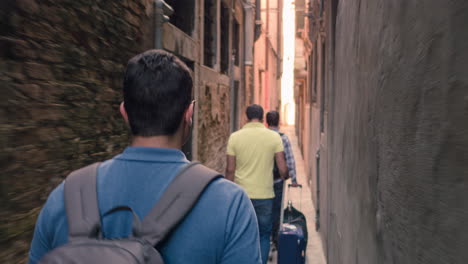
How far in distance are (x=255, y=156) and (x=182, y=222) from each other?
331 cm

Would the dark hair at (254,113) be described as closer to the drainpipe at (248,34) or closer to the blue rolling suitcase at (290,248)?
the blue rolling suitcase at (290,248)

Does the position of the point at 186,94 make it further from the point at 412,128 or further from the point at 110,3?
the point at 110,3

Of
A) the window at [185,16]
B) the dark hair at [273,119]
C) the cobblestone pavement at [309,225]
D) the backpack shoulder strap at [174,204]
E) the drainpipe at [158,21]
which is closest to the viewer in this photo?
the backpack shoulder strap at [174,204]

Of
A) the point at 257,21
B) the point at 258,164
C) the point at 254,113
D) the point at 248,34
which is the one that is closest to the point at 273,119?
the point at 254,113

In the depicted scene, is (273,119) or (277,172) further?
(273,119)

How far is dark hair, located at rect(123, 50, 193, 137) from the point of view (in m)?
1.27

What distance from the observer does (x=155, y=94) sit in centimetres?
127

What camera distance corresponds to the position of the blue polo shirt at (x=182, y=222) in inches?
47.4

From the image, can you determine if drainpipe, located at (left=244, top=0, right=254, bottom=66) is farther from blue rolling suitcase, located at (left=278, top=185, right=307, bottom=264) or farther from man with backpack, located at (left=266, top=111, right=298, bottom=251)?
blue rolling suitcase, located at (left=278, top=185, right=307, bottom=264)

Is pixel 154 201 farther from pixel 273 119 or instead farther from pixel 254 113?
pixel 273 119

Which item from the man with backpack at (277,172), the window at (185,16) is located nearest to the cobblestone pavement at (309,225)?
the man with backpack at (277,172)

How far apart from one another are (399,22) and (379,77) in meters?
0.41

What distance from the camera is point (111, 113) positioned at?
12.6 feet

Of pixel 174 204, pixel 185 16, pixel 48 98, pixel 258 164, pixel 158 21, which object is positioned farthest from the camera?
pixel 185 16
